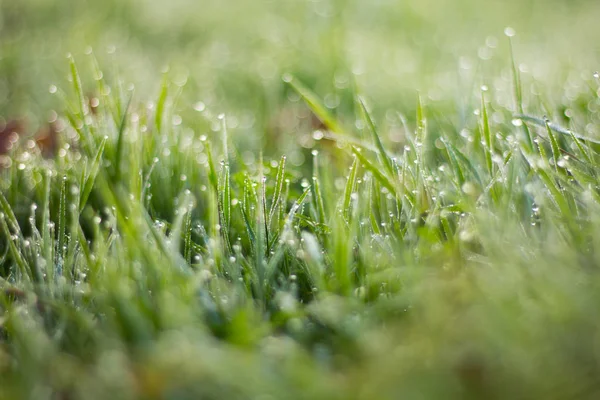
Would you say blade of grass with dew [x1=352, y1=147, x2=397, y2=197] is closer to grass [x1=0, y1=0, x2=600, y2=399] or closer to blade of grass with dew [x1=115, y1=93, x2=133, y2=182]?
grass [x1=0, y1=0, x2=600, y2=399]

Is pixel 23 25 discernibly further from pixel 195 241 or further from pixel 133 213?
pixel 133 213

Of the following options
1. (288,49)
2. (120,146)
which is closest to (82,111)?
(120,146)

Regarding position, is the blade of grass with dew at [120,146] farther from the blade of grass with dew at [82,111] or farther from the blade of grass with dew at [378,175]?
the blade of grass with dew at [378,175]

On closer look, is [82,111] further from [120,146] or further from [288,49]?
[288,49]

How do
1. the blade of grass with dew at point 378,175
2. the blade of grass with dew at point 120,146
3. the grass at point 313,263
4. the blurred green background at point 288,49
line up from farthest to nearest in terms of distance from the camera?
the blurred green background at point 288,49, the blade of grass with dew at point 120,146, the blade of grass with dew at point 378,175, the grass at point 313,263

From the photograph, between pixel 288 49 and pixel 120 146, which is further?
pixel 288 49

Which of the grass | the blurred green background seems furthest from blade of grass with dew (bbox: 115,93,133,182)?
the blurred green background

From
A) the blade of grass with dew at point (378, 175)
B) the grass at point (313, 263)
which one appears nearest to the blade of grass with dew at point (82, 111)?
the grass at point (313, 263)

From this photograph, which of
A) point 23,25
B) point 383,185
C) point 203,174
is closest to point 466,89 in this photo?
point 383,185
